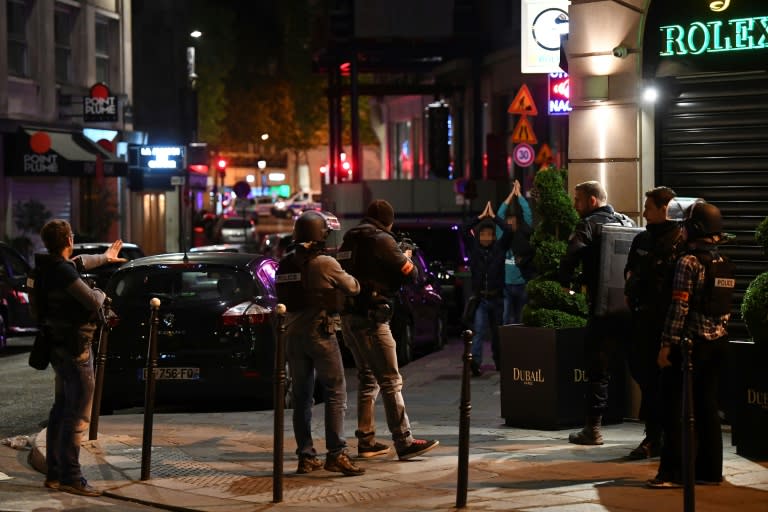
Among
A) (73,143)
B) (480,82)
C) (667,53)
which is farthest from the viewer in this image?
(480,82)

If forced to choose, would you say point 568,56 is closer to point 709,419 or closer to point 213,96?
point 709,419

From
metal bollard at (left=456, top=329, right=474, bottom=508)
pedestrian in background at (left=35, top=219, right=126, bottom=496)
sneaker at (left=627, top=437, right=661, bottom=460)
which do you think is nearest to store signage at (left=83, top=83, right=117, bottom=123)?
pedestrian in background at (left=35, top=219, right=126, bottom=496)

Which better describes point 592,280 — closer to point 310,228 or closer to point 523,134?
point 310,228

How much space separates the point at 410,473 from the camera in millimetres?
10727

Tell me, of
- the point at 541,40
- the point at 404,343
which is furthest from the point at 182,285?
the point at 541,40

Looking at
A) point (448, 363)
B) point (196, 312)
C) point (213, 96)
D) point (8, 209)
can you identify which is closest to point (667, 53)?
point (196, 312)

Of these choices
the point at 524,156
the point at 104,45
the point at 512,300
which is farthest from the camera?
the point at 104,45

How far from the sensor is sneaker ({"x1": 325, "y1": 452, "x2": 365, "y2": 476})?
1067 cm

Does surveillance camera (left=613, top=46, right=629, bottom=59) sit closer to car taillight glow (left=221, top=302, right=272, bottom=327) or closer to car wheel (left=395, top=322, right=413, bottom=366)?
car taillight glow (left=221, top=302, right=272, bottom=327)

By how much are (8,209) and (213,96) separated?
4835cm

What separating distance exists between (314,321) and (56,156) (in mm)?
30097

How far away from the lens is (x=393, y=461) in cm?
1129

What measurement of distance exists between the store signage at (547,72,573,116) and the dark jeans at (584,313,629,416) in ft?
44.4

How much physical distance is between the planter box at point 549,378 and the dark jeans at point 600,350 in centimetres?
74
